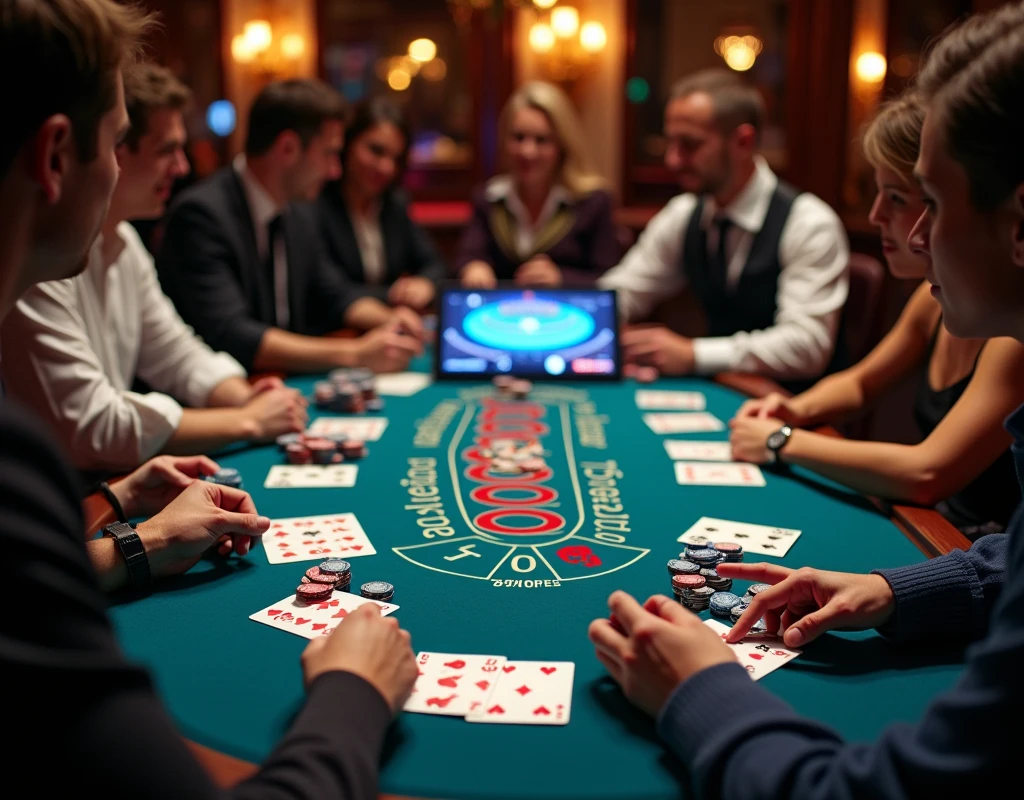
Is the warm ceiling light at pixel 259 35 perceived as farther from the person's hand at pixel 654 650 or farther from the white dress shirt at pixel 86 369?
the person's hand at pixel 654 650

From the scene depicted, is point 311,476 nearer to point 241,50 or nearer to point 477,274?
point 477,274

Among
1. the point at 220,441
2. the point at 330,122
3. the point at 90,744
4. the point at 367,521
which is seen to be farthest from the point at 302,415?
the point at 90,744

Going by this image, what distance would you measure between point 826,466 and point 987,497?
365 mm

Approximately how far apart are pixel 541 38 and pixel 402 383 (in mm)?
5480

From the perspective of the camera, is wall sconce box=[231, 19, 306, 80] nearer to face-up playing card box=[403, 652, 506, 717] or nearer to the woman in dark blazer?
the woman in dark blazer

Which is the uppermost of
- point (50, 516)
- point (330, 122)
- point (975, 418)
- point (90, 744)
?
point (330, 122)

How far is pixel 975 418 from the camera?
78.4 inches

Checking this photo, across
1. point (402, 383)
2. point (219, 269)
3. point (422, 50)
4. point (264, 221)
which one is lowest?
point (402, 383)

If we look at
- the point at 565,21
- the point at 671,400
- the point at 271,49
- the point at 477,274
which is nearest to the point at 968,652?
the point at 671,400

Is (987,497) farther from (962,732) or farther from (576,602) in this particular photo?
(962,732)

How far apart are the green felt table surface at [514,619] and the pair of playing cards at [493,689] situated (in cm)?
2

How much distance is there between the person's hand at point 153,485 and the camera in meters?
1.90

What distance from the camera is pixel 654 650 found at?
1.23 m

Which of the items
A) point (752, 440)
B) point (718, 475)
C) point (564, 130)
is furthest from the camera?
point (564, 130)
